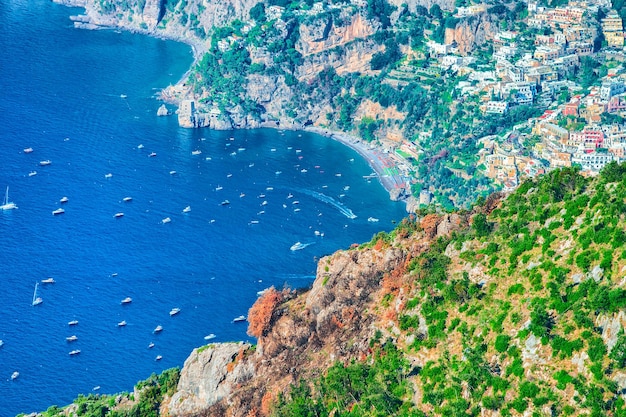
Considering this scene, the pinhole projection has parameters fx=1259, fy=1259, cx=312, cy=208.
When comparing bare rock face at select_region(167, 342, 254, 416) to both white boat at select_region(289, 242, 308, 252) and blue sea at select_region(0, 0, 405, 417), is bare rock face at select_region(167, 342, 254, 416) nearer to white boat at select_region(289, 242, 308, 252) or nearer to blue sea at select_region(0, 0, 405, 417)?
blue sea at select_region(0, 0, 405, 417)

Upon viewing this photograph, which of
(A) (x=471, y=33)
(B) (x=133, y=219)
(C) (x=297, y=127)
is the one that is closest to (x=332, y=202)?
(B) (x=133, y=219)

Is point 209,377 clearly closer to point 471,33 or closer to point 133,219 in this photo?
point 133,219

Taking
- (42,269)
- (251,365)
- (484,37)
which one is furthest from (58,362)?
(484,37)

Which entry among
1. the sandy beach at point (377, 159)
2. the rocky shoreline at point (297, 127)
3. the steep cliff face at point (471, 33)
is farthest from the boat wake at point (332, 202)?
the steep cliff face at point (471, 33)

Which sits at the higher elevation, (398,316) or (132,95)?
(398,316)

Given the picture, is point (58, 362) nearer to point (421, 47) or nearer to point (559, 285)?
point (559, 285)
